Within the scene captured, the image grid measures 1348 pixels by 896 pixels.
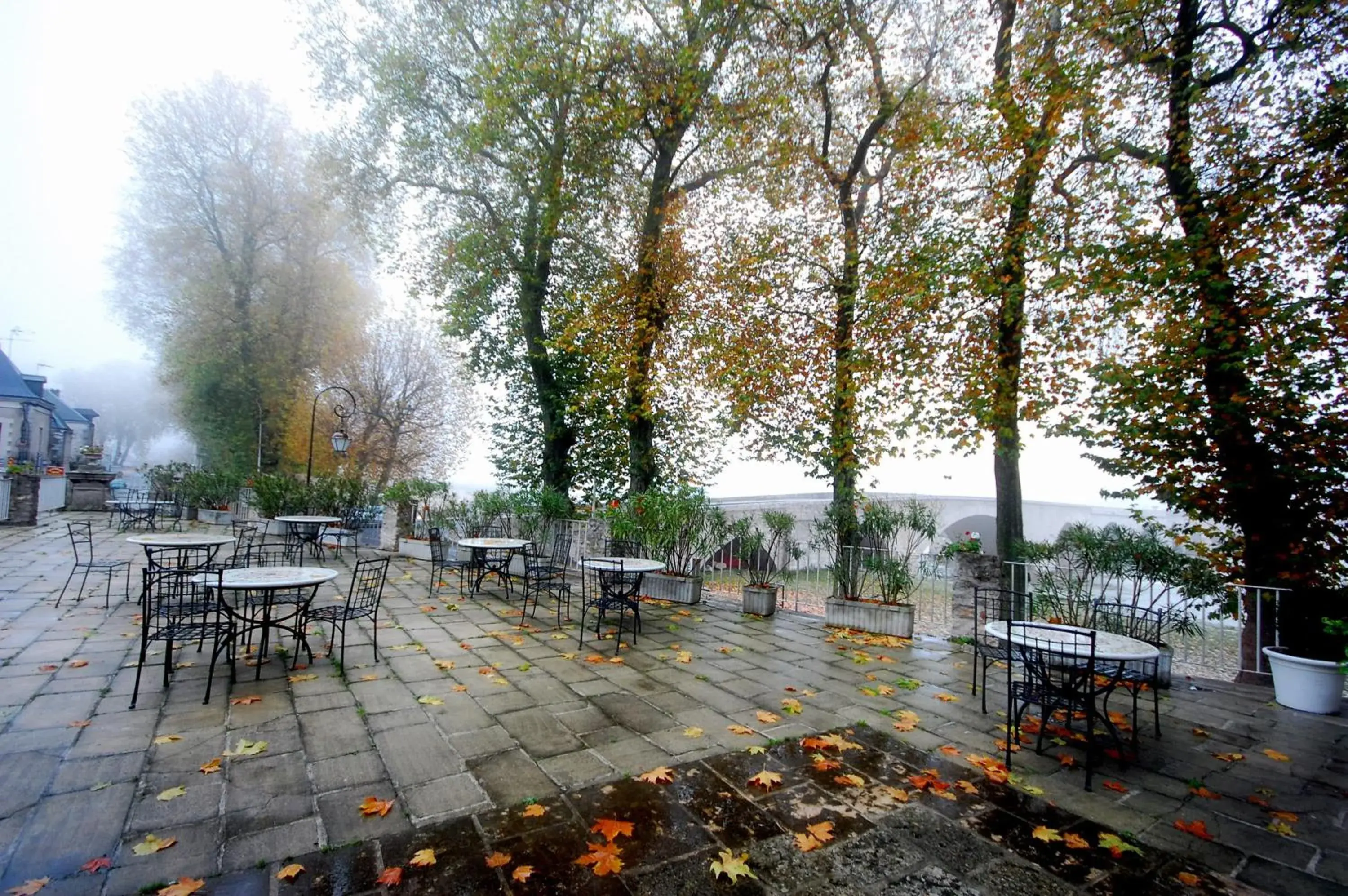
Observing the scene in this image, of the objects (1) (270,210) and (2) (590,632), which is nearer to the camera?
(2) (590,632)

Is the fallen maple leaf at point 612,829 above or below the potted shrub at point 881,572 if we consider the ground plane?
below

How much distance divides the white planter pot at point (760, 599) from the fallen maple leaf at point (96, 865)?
20.5 ft

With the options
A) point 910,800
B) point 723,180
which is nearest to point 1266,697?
point 910,800

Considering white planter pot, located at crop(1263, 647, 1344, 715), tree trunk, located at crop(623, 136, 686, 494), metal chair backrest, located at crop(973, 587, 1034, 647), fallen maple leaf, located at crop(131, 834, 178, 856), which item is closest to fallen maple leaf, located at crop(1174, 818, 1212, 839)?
metal chair backrest, located at crop(973, 587, 1034, 647)

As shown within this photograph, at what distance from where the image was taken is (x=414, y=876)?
6.97 ft

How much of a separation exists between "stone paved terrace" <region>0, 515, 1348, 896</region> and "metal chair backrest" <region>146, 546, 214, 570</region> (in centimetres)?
77

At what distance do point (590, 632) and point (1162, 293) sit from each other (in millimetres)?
7096

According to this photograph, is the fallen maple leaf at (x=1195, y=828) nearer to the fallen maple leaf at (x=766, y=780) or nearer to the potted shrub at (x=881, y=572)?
the fallen maple leaf at (x=766, y=780)

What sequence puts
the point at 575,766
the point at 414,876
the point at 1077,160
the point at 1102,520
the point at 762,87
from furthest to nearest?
the point at 1102,520
the point at 762,87
the point at 1077,160
the point at 575,766
the point at 414,876

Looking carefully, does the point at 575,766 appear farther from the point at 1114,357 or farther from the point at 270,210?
the point at 270,210

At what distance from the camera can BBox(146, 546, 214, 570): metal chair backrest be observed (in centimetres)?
456

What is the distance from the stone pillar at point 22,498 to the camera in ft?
41.8

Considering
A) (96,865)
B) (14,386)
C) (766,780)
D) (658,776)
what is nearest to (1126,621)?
(766,780)

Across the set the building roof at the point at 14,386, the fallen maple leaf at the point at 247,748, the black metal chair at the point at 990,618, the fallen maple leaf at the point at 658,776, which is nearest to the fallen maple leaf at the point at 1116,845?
the black metal chair at the point at 990,618
